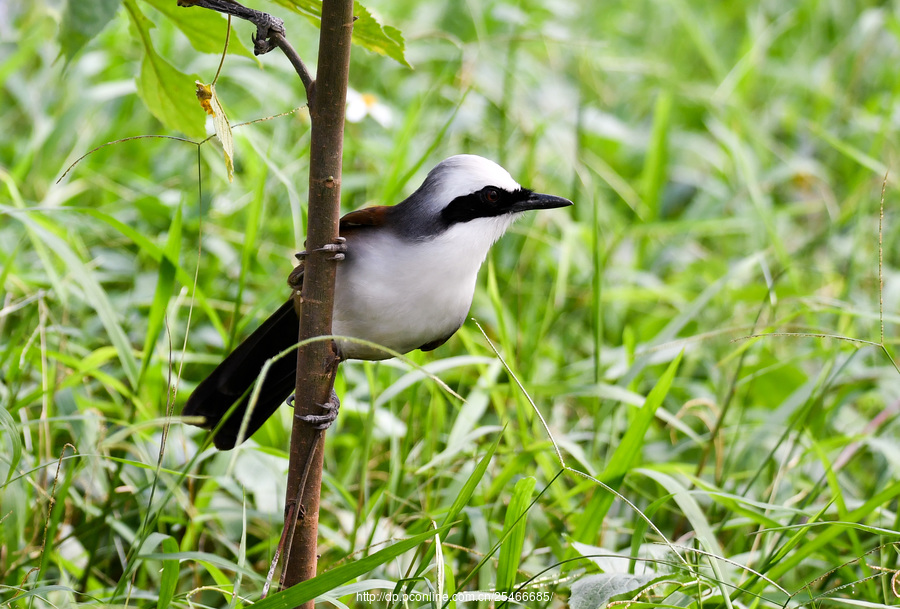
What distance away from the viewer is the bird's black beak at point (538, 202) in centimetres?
185

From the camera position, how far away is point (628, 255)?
461 cm

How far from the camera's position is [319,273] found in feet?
4.68

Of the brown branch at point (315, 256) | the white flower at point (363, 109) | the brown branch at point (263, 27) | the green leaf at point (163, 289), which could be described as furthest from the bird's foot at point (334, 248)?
the white flower at point (363, 109)

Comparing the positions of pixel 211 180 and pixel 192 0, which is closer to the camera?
pixel 192 0

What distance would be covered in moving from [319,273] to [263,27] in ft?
1.30

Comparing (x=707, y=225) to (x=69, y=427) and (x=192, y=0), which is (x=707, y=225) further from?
(x=192, y=0)

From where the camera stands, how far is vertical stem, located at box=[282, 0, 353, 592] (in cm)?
134

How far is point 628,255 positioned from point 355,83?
1.80m

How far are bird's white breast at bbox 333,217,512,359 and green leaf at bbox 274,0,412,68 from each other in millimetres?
446

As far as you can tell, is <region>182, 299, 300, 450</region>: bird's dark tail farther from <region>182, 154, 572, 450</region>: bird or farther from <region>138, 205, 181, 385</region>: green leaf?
<region>138, 205, 181, 385</region>: green leaf

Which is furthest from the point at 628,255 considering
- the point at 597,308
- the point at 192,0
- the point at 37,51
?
the point at 192,0

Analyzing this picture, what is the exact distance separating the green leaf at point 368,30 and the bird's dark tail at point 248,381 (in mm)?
658

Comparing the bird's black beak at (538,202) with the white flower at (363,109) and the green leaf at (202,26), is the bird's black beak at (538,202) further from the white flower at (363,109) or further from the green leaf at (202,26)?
the white flower at (363,109)

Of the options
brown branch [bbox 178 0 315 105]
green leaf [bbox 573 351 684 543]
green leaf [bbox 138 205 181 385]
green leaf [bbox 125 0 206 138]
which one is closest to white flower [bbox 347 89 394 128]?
green leaf [bbox 138 205 181 385]
